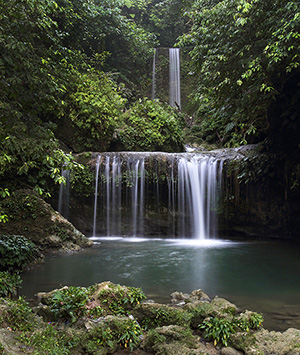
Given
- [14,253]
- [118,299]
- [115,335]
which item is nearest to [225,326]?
[115,335]

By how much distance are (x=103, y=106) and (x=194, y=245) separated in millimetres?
7011

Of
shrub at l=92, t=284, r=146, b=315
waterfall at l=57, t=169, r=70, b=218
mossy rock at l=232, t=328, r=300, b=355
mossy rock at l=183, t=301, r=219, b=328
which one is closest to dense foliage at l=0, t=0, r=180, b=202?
waterfall at l=57, t=169, r=70, b=218

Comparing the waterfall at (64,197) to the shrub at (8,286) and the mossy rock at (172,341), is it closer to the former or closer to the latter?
the shrub at (8,286)

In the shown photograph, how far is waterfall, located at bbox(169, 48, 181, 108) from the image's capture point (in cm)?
2301

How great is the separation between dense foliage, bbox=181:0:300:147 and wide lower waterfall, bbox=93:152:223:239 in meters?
2.78

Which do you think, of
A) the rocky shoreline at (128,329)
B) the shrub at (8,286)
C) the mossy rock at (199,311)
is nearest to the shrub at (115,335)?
the rocky shoreline at (128,329)

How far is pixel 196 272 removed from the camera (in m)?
6.52

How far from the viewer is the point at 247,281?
5789 millimetres

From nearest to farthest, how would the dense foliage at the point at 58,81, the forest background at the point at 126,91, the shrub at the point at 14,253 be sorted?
the dense foliage at the point at 58,81 < the forest background at the point at 126,91 < the shrub at the point at 14,253

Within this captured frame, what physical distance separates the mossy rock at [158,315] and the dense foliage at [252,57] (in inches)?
213

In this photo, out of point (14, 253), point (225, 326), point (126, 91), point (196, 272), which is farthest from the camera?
point (126, 91)

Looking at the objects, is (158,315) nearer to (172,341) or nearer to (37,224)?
(172,341)

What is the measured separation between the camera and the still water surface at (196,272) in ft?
15.6

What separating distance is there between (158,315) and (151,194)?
7.92m
